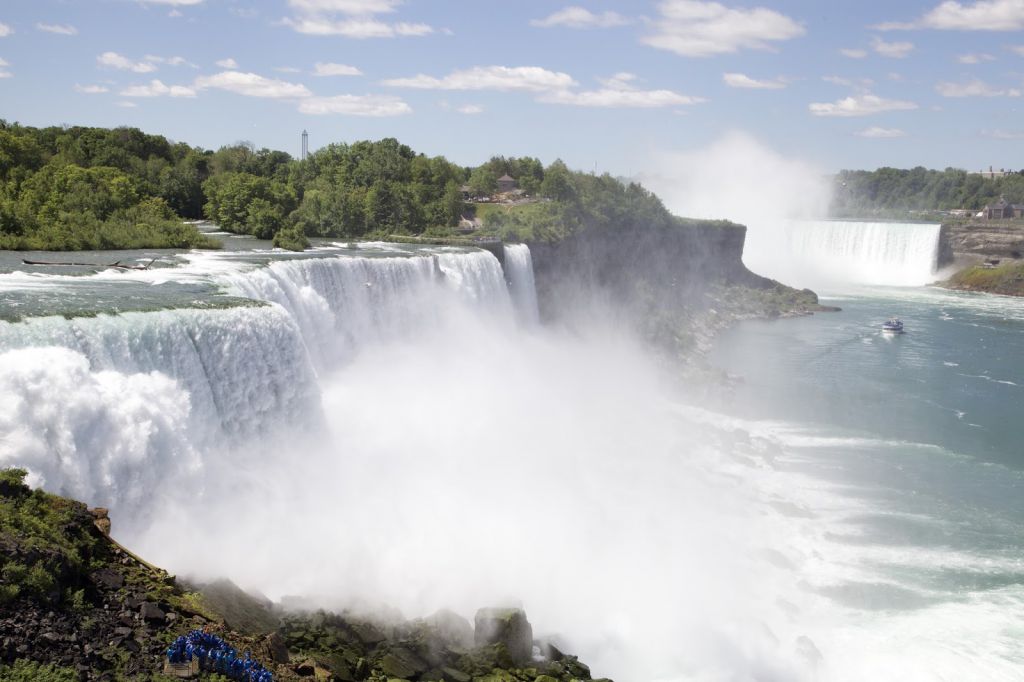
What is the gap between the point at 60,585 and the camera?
9148 mm

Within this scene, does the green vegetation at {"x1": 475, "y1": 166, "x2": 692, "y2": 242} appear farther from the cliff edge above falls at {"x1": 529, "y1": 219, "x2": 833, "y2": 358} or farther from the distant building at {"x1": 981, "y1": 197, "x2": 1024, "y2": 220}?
the distant building at {"x1": 981, "y1": 197, "x2": 1024, "y2": 220}

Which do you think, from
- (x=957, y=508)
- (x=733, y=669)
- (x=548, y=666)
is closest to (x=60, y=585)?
(x=548, y=666)

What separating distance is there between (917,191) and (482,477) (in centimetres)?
10581

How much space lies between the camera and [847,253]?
213 feet

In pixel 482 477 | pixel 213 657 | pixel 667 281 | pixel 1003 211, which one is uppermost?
pixel 1003 211

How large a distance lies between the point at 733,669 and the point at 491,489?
6499 mm

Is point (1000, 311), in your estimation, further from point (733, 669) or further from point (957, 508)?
point (733, 669)

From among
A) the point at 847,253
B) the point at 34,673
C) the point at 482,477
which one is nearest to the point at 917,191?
the point at 847,253

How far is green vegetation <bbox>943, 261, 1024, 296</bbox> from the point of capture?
5731cm

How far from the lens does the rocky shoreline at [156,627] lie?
28.0 ft

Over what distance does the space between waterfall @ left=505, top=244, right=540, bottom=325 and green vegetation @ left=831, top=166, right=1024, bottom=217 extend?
7566 centimetres

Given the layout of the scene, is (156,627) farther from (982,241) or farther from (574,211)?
(982,241)

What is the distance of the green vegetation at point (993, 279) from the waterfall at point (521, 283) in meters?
37.2

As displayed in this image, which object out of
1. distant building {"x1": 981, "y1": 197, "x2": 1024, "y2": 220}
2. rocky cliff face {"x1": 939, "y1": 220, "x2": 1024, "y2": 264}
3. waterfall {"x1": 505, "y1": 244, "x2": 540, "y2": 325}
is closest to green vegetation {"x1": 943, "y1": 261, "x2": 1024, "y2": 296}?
rocky cliff face {"x1": 939, "y1": 220, "x2": 1024, "y2": 264}
